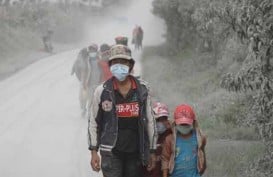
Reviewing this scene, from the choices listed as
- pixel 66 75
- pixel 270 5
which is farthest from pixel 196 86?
pixel 270 5

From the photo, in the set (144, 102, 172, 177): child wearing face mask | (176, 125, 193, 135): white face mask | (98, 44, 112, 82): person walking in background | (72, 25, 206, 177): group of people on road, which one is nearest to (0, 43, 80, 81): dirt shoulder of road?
(98, 44, 112, 82): person walking in background

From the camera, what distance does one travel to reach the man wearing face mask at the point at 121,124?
6.15 metres

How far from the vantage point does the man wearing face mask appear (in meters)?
6.15

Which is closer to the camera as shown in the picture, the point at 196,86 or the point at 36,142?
the point at 36,142

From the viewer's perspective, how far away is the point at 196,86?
18391 millimetres

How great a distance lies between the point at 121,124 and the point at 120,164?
434 mm

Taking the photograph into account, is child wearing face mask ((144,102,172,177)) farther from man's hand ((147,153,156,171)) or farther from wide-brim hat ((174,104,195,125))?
wide-brim hat ((174,104,195,125))

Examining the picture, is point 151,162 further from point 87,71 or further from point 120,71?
point 87,71

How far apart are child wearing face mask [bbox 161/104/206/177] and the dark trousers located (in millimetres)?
359

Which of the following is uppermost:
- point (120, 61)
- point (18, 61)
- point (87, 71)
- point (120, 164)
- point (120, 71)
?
point (18, 61)

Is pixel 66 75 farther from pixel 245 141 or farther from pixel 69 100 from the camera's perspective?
pixel 245 141

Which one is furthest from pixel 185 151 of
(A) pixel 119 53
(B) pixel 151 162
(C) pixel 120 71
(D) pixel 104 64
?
(D) pixel 104 64

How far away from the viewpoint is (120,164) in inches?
247

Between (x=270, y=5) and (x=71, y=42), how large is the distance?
4135 cm
